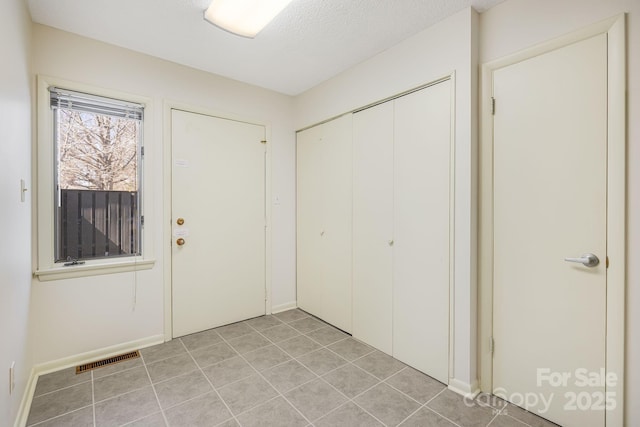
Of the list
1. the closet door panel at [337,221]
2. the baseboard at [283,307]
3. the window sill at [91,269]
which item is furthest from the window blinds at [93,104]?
the baseboard at [283,307]

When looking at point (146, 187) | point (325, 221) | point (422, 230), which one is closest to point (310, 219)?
point (325, 221)

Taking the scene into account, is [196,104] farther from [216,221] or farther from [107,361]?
[107,361]

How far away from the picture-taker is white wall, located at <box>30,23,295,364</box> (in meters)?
2.31

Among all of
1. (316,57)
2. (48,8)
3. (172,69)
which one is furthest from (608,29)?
(48,8)

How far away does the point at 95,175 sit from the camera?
2.52 metres

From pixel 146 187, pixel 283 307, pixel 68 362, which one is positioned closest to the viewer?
pixel 68 362

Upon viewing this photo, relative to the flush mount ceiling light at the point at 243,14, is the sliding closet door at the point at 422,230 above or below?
below

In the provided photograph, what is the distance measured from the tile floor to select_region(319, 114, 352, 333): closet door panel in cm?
49

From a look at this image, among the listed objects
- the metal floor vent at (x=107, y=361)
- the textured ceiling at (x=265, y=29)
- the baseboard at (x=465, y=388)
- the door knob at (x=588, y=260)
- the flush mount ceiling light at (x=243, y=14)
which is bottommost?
the metal floor vent at (x=107, y=361)

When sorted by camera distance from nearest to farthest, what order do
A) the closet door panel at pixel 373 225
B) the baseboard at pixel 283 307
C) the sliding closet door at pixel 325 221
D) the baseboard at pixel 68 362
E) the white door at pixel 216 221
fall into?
1. the baseboard at pixel 68 362
2. the closet door panel at pixel 373 225
3. the white door at pixel 216 221
4. the sliding closet door at pixel 325 221
5. the baseboard at pixel 283 307

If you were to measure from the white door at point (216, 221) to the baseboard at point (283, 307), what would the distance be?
0.15 meters

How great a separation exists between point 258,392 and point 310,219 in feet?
6.27

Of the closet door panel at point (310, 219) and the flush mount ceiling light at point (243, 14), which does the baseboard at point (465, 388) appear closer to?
the closet door panel at point (310, 219)

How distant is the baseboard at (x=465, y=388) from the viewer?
2008mm
